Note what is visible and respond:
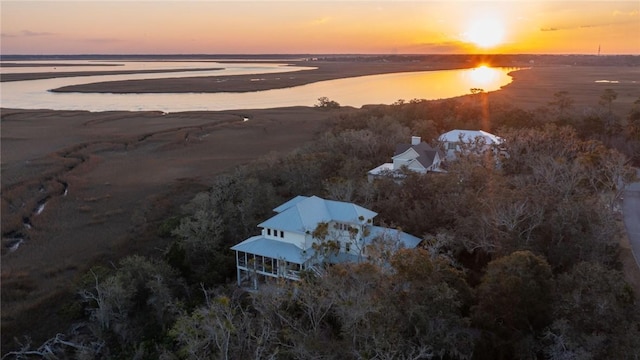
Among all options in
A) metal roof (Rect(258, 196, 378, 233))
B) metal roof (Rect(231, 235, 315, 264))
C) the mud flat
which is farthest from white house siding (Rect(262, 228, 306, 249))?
the mud flat

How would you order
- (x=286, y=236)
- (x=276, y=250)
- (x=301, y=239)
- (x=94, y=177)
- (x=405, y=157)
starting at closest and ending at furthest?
1. (x=276, y=250)
2. (x=301, y=239)
3. (x=286, y=236)
4. (x=405, y=157)
5. (x=94, y=177)

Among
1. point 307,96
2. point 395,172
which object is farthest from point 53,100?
point 395,172

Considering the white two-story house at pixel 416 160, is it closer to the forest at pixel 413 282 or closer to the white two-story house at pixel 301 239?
the forest at pixel 413 282

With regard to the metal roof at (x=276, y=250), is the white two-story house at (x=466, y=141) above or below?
above

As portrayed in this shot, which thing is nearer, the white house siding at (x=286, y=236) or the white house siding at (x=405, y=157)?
the white house siding at (x=286, y=236)

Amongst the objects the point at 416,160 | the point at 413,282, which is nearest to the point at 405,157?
the point at 416,160

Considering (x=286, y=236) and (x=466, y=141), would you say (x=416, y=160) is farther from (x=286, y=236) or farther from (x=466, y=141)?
(x=286, y=236)

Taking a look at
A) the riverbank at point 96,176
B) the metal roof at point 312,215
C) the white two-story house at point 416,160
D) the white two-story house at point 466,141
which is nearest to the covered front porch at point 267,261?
the metal roof at point 312,215
